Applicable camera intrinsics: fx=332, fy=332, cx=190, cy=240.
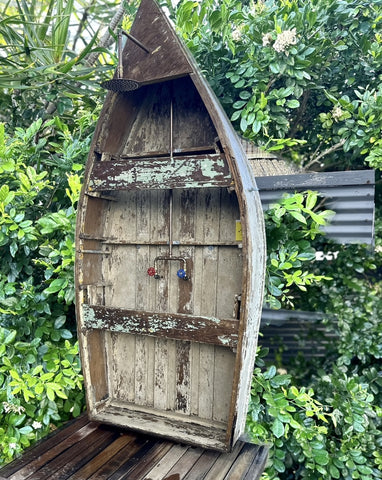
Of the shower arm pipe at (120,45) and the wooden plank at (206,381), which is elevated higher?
the shower arm pipe at (120,45)

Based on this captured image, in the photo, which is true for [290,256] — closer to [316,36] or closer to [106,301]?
[106,301]

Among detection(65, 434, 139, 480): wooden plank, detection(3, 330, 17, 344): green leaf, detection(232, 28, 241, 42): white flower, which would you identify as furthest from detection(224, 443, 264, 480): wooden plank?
detection(232, 28, 241, 42): white flower

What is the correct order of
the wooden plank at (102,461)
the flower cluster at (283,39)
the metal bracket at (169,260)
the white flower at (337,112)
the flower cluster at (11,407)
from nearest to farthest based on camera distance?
the wooden plank at (102,461) < the flower cluster at (11,407) < the metal bracket at (169,260) < the flower cluster at (283,39) < the white flower at (337,112)

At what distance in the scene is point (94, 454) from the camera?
1.51 meters

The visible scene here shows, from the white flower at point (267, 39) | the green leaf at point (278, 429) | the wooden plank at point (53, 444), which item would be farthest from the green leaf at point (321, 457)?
the white flower at point (267, 39)

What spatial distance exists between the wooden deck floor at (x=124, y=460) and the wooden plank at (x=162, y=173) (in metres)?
1.23

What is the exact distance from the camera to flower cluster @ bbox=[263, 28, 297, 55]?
5.99 ft

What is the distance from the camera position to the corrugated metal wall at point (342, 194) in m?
1.95

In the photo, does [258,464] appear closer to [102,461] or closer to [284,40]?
[102,461]

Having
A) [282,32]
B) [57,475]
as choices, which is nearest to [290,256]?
[282,32]

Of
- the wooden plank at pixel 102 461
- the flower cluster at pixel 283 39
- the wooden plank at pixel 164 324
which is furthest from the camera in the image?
the flower cluster at pixel 283 39

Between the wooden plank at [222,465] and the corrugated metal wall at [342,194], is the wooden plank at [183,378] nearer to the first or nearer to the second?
the wooden plank at [222,465]

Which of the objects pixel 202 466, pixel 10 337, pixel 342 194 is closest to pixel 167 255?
pixel 10 337

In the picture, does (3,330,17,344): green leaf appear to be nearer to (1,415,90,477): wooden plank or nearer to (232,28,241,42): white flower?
(1,415,90,477): wooden plank
